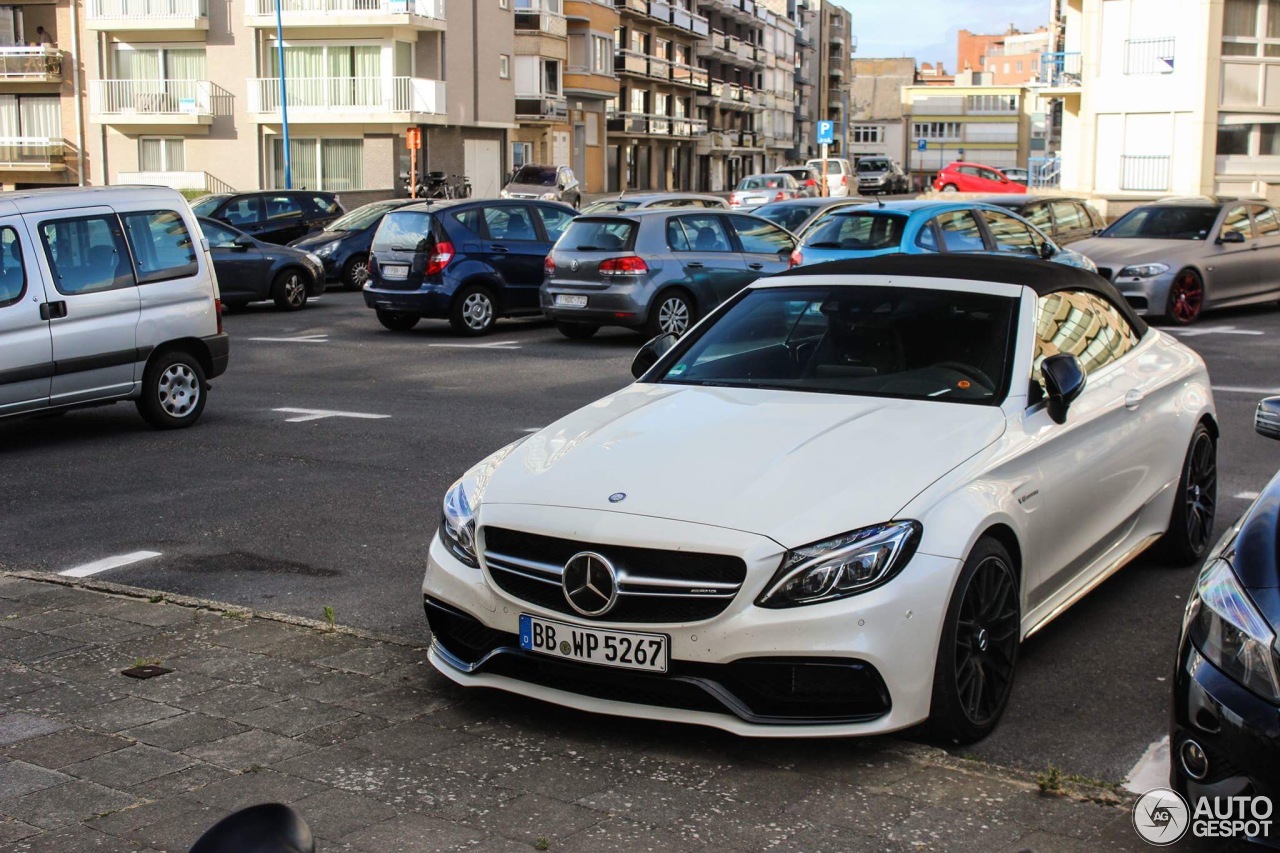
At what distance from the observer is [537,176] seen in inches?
1860

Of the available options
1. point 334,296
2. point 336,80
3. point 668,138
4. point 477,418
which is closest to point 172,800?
point 477,418

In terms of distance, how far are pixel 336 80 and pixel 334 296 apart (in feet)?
90.8

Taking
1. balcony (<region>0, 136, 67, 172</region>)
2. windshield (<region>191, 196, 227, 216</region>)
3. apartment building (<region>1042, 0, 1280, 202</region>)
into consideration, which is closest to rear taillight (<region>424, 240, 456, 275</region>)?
windshield (<region>191, 196, 227, 216</region>)

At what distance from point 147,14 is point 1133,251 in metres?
40.6

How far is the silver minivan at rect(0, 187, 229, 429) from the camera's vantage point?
10406 mm

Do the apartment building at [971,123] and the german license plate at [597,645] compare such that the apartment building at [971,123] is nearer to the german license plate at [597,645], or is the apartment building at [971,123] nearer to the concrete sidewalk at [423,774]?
the concrete sidewalk at [423,774]

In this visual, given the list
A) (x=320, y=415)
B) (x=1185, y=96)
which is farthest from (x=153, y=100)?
(x=320, y=415)

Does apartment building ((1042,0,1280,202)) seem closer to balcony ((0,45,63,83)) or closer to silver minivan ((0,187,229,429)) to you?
silver minivan ((0,187,229,429))

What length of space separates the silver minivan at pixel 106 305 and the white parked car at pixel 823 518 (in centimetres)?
610

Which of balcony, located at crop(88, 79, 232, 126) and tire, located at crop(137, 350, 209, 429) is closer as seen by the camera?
tire, located at crop(137, 350, 209, 429)

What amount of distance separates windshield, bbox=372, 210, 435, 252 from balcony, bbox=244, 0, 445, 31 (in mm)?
32939

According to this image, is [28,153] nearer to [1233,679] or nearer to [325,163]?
[325,163]

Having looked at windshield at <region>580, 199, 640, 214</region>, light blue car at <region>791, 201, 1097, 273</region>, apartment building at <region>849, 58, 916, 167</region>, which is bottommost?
light blue car at <region>791, 201, 1097, 273</region>

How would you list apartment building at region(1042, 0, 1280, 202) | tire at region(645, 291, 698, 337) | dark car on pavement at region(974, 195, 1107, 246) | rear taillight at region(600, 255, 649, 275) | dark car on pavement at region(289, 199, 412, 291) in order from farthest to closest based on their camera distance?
1. apartment building at region(1042, 0, 1280, 202)
2. dark car on pavement at region(289, 199, 412, 291)
3. dark car on pavement at region(974, 195, 1107, 246)
4. tire at region(645, 291, 698, 337)
5. rear taillight at region(600, 255, 649, 275)
